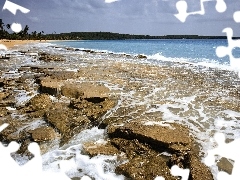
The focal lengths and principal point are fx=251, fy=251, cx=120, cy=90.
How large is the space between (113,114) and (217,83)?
6230 mm

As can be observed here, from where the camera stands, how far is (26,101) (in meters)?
7.09

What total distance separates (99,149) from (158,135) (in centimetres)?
113

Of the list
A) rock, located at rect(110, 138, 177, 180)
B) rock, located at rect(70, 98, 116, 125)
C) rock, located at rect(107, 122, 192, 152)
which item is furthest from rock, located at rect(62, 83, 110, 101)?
rock, located at rect(110, 138, 177, 180)

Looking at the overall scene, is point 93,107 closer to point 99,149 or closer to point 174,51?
point 99,149

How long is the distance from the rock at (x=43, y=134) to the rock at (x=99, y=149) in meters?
0.80

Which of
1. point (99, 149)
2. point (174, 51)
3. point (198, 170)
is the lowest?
point (174, 51)

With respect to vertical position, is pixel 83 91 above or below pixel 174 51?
above

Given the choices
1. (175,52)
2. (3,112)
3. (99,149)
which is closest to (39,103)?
(3,112)

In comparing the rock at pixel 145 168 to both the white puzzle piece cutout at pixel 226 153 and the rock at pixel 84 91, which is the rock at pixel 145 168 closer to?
the white puzzle piece cutout at pixel 226 153

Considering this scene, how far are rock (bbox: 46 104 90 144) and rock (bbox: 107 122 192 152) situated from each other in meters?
0.72

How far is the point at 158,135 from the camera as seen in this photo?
4.69 meters

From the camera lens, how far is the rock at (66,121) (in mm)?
5206

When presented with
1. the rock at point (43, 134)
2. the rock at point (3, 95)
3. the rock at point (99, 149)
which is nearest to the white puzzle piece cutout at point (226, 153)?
the rock at point (99, 149)

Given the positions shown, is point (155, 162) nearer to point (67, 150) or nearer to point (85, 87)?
point (67, 150)
